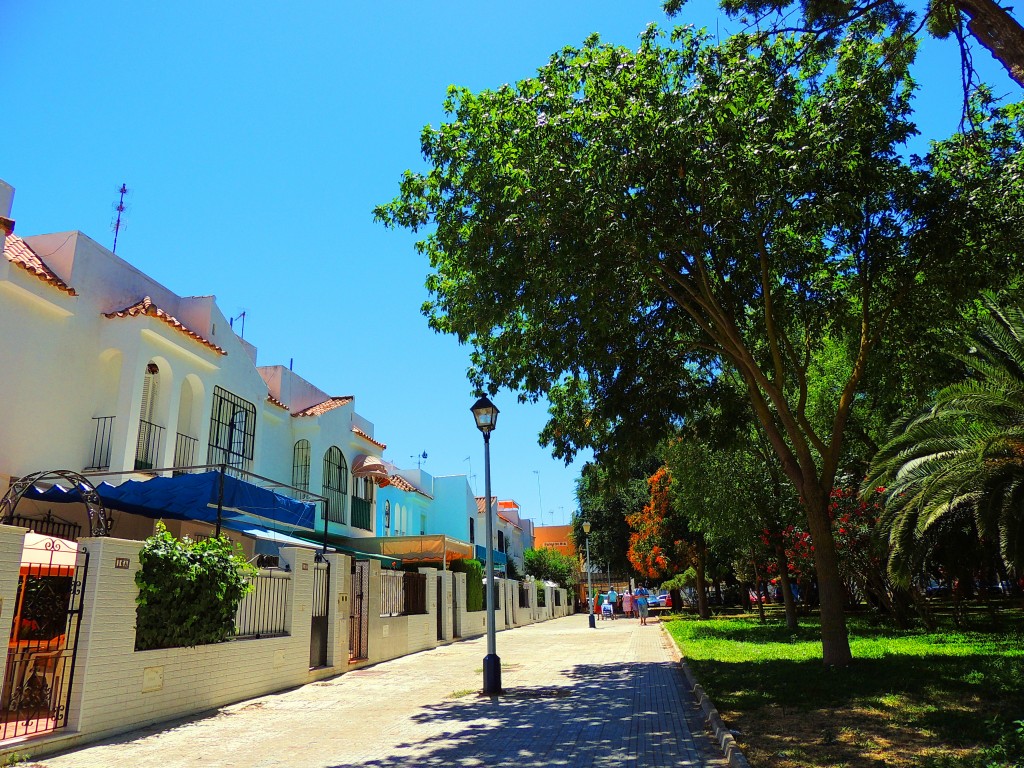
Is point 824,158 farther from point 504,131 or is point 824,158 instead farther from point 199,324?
point 199,324

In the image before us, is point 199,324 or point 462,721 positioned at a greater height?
point 199,324

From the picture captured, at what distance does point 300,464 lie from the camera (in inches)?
930

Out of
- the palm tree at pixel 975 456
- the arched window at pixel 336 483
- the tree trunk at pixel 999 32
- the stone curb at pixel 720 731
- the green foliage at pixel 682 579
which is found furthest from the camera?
the green foliage at pixel 682 579

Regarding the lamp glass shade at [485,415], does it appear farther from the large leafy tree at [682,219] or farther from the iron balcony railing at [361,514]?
the iron balcony railing at [361,514]

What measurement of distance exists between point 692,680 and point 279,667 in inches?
286

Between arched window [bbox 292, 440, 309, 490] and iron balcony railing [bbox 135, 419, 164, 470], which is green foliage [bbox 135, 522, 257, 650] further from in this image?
arched window [bbox 292, 440, 309, 490]

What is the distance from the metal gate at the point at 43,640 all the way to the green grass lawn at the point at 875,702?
7.49m

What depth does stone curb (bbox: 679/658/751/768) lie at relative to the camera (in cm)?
665

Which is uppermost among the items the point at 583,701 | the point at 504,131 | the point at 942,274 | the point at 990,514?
the point at 504,131

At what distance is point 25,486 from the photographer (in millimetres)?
10102

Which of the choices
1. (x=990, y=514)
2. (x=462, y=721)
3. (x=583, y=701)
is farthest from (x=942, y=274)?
(x=462, y=721)

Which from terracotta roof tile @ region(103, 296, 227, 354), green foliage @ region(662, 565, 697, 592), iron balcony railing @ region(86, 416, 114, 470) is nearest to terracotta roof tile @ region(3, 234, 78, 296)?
terracotta roof tile @ region(103, 296, 227, 354)

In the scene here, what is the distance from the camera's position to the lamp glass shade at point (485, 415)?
13.0 metres

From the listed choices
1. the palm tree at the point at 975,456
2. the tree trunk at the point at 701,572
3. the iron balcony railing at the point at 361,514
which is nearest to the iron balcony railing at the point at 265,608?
the iron balcony railing at the point at 361,514
